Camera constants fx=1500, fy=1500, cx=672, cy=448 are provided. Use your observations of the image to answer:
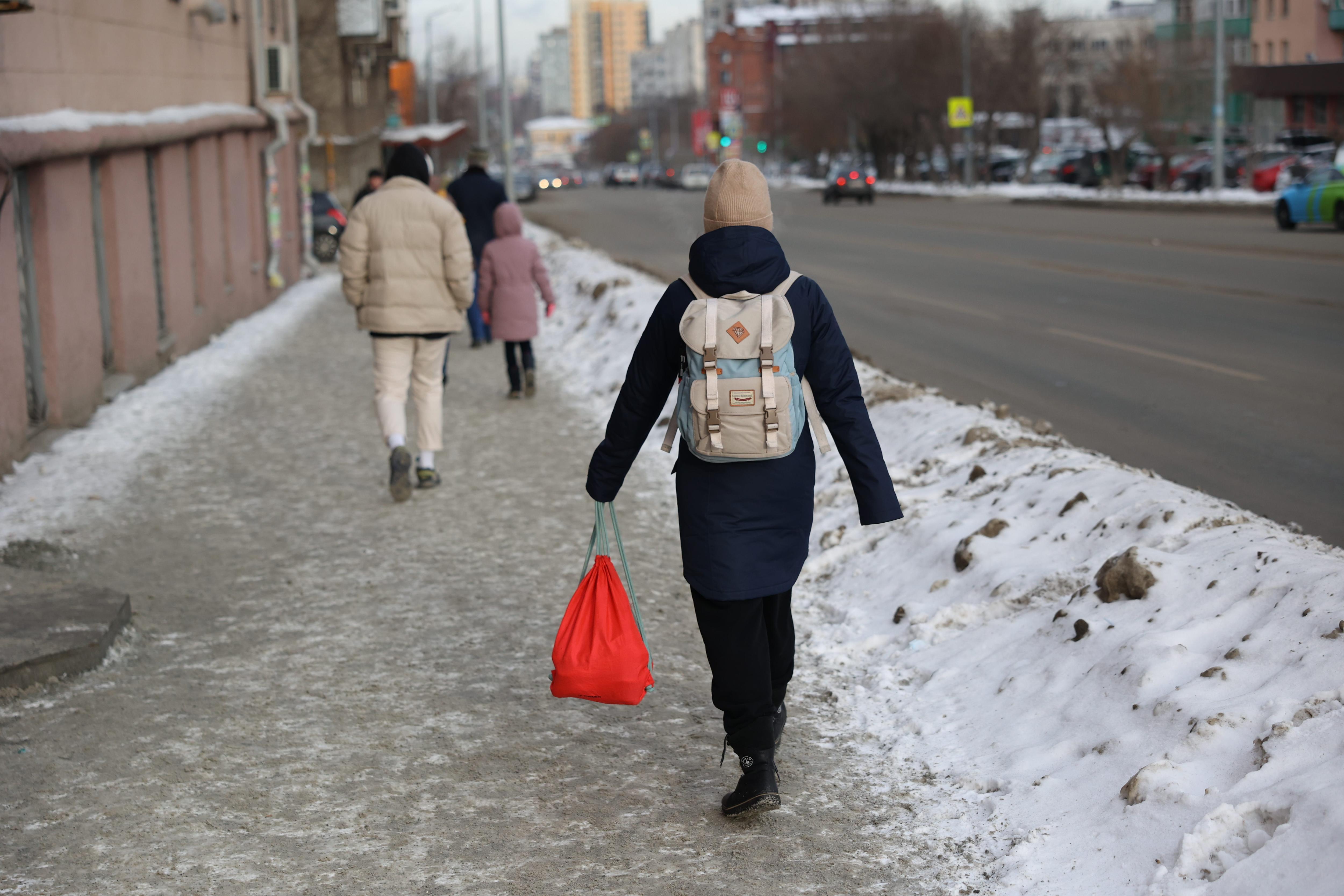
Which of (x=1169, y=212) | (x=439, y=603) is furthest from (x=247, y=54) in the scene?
(x=1169, y=212)

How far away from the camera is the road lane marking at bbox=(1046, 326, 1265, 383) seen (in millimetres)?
11305

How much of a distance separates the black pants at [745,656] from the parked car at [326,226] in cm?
2594

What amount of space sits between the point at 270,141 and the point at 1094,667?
62.5 ft

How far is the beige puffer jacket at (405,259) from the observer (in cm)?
818

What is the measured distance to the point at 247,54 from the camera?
20.1 meters

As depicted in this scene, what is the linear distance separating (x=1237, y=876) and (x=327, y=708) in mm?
2996

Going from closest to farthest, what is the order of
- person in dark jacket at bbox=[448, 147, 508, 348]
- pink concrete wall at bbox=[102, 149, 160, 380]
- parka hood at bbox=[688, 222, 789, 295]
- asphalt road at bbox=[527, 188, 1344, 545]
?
parka hood at bbox=[688, 222, 789, 295]
asphalt road at bbox=[527, 188, 1344, 545]
pink concrete wall at bbox=[102, 149, 160, 380]
person in dark jacket at bbox=[448, 147, 508, 348]

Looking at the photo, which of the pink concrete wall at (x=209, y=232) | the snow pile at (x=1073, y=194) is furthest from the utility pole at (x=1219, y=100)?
the pink concrete wall at (x=209, y=232)

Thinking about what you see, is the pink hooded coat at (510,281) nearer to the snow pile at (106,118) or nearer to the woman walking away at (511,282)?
the woman walking away at (511,282)

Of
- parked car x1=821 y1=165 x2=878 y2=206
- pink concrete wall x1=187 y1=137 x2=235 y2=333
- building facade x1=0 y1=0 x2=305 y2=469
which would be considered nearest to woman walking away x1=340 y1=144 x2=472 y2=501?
building facade x1=0 y1=0 x2=305 y2=469

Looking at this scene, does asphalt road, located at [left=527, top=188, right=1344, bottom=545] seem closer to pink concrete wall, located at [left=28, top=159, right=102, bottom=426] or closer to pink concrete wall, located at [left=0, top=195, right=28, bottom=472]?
pink concrete wall, located at [left=0, top=195, right=28, bottom=472]

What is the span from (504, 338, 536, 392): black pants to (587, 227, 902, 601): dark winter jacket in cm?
793

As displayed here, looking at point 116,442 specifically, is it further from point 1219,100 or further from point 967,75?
point 967,75

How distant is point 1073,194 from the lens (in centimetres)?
4719
